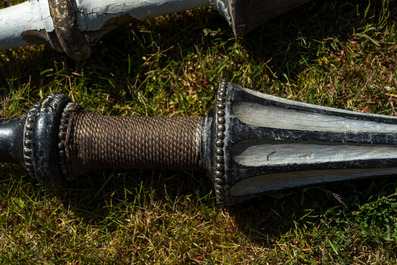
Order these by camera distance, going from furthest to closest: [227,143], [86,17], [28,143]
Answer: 1. [86,17]
2. [28,143]
3. [227,143]

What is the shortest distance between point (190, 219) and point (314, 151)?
86 cm

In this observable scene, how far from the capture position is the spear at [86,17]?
2.50m

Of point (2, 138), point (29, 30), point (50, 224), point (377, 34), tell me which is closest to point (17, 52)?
point (29, 30)

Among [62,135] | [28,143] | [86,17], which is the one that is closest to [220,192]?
[62,135]

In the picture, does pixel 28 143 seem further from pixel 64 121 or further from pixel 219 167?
pixel 219 167

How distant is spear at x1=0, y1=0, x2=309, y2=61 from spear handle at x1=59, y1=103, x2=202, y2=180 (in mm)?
496

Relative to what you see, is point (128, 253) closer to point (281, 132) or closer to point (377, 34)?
point (281, 132)

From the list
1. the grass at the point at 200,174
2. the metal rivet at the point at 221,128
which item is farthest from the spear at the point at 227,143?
the grass at the point at 200,174

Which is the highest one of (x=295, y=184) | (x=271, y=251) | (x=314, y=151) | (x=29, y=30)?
(x=29, y=30)

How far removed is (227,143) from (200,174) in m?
0.56

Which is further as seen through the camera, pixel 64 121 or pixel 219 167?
pixel 64 121

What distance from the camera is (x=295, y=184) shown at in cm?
234

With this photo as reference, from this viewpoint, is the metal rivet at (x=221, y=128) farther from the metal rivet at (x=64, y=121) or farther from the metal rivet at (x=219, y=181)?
the metal rivet at (x=64, y=121)

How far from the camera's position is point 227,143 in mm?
2146
